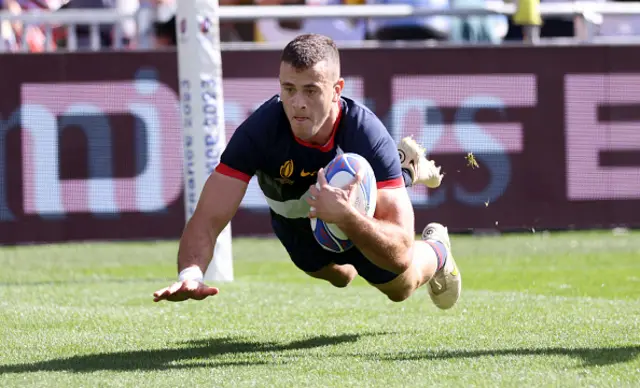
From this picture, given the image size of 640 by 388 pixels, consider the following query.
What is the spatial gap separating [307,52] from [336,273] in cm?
192

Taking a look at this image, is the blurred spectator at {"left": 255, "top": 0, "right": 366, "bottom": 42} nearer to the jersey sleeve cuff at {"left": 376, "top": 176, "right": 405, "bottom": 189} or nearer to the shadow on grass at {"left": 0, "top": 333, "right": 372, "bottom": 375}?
the shadow on grass at {"left": 0, "top": 333, "right": 372, "bottom": 375}

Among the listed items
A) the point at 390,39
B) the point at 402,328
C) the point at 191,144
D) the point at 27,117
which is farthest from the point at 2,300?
the point at 390,39

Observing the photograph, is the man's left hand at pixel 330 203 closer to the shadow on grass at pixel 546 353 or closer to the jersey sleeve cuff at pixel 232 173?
the jersey sleeve cuff at pixel 232 173

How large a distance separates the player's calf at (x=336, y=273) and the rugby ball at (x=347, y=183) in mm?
1129

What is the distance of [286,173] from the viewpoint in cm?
605

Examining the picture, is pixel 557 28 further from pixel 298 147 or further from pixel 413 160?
pixel 298 147

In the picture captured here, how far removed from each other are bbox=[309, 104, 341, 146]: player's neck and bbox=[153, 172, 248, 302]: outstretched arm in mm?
436

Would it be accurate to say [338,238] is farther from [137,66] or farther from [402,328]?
[137,66]

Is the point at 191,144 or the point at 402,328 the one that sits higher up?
the point at 191,144

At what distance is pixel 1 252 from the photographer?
12.6 meters

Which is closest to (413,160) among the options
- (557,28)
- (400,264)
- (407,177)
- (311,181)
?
(407,177)

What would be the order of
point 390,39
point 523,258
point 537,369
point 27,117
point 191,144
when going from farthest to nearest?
point 390,39
point 27,117
point 523,258
point 191,144
point 537,369

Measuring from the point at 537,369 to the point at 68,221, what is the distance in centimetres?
806

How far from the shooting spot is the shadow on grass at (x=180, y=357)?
5.53m
